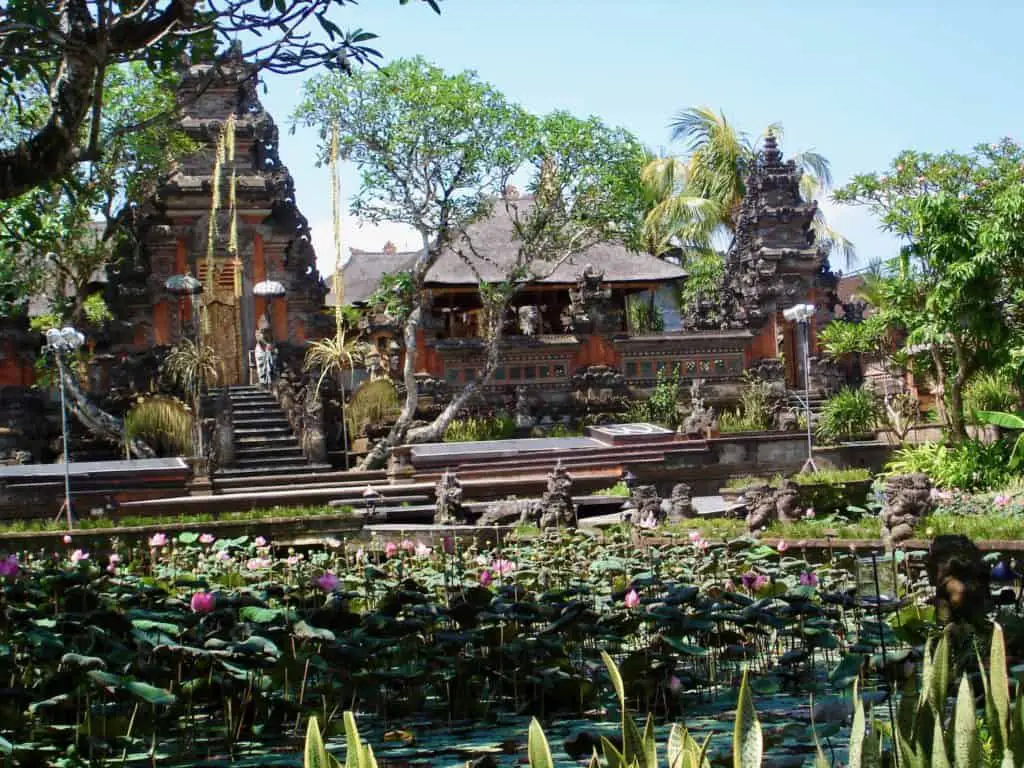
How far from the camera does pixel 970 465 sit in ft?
54.9

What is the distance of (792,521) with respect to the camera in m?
12.3

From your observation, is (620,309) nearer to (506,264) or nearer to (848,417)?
(506,264)

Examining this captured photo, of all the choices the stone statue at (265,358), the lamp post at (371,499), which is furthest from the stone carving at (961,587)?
the stone statue at (265,358)

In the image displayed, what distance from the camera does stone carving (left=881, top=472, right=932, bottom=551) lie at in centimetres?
1009

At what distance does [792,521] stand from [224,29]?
24.0 ft

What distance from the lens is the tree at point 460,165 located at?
76.4 ft

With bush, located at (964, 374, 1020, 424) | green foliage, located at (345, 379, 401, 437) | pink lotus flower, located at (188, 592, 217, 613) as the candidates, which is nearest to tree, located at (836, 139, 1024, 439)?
bush, located at (964, 374, 1020, 424)

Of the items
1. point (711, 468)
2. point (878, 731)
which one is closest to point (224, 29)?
point (878, 731)

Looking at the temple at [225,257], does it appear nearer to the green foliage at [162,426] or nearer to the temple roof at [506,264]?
the temple roof at [506,264]

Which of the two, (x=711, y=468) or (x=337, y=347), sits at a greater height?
(x=337, y=347)

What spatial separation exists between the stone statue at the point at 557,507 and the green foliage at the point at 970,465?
5.42 metres

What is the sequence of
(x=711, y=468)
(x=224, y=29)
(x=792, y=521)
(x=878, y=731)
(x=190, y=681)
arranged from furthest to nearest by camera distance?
1. (x=711, y=468)
2. (x=792, y=521)
3. (x=224, y=29)
4. (x=190, y=681)
5. (x=878, y=731)

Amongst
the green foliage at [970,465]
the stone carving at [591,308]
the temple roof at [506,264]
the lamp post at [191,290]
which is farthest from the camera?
the temple roof at [506,264]

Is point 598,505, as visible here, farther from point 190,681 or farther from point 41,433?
point 41,433
